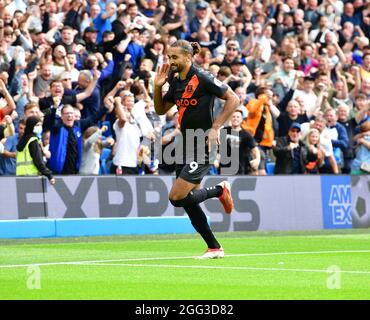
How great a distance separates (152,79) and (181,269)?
1182 cm

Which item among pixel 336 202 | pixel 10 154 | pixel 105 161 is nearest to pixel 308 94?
pixel 336 202

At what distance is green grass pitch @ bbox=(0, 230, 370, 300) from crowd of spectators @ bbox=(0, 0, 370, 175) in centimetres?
316

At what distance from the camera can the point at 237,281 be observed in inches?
474

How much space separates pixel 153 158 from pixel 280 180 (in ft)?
9.85

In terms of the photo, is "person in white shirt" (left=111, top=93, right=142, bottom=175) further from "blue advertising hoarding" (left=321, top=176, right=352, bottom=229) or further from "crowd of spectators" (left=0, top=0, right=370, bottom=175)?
"blue advertising hoarding" (left=321, top=176, right=352, bottom=229)

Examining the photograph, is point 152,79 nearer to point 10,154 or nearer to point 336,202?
point 10,154

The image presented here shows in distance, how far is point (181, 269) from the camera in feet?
44.3

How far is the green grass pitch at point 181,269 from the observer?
36.1 ft

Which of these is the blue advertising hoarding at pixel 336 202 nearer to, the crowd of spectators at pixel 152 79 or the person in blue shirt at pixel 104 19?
the crowd of spectators at pixel 152 79

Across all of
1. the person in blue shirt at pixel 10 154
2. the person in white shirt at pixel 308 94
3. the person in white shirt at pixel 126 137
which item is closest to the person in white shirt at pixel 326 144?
the person in white shirt at pixel 308 94

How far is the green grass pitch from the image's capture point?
11.0 m
